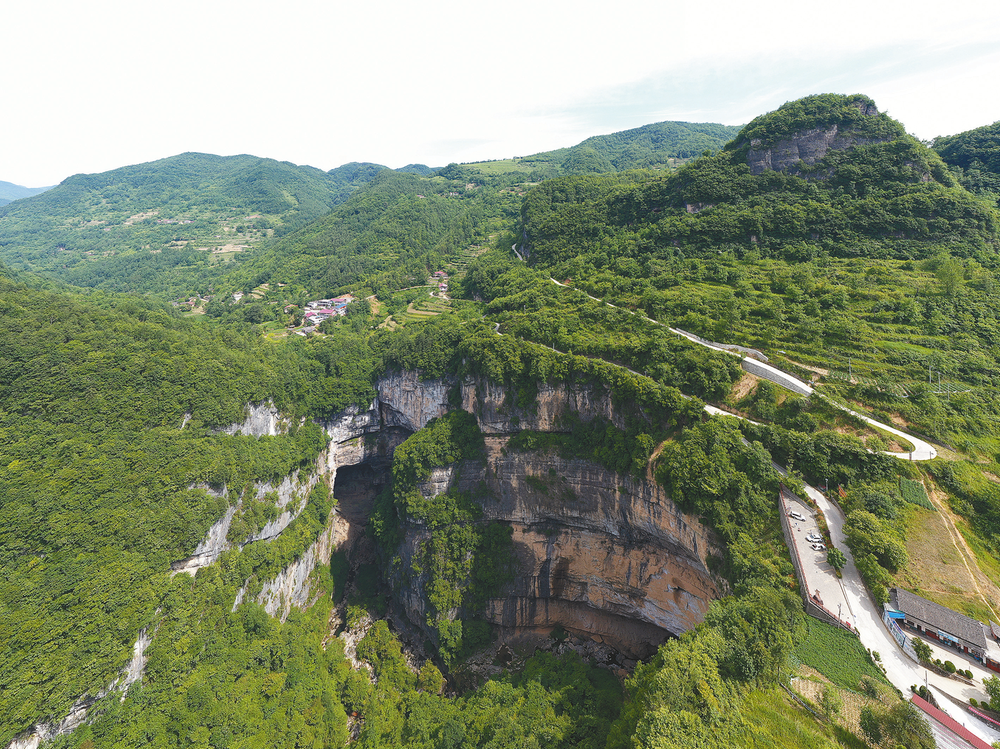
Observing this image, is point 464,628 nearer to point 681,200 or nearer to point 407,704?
point 407,704

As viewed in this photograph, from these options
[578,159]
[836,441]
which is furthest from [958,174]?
[578,159]

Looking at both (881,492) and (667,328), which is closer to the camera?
(881,492)

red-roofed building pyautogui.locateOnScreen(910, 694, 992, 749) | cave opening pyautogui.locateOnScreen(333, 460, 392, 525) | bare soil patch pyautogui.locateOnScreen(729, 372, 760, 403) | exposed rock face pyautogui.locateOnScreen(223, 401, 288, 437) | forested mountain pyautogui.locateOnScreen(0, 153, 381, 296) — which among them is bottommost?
cave opening pyautogui.locateOnScreen(333, 460, 392, 525)

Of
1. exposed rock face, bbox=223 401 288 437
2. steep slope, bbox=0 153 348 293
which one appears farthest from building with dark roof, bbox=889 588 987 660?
steep slope, bbox=0 153 348 293

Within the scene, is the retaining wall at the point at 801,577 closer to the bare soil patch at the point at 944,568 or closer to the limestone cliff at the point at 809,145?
the bare soil patch at the point at 944,568

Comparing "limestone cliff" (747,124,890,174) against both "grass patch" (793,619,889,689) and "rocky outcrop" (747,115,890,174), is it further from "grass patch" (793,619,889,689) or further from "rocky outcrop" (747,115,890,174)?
"grass patch" (793,619,889,689)

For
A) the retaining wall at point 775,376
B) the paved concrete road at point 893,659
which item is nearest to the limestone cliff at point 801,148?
the retaining wall at point 775,376

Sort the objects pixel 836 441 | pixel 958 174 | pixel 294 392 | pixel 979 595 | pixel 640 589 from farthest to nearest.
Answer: pixel 958 174, pixel 294 392, pixel 640 589, pixel 836 441, pixel 979 595
